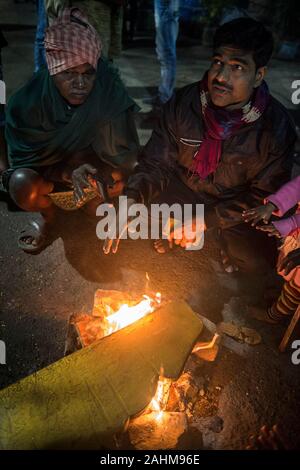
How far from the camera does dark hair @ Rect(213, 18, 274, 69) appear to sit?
7.38ft

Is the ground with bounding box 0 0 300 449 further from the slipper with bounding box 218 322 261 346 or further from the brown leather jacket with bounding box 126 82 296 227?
the brown leather jacket with bounding box 126 82 296 227

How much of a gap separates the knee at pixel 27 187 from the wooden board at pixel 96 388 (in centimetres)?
162

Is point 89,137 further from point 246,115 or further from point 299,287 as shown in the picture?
point 299,287

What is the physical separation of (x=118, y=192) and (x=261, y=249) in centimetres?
155

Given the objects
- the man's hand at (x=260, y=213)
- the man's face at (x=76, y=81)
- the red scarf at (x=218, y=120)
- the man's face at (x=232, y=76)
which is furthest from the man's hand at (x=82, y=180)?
the man's hand at (x=260, y=213)

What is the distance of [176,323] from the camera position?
2287 millimetres

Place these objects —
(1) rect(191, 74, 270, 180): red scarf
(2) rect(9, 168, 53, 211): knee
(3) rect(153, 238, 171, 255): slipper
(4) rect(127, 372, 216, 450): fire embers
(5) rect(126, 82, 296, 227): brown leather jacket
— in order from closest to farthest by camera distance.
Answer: (4) rect(127, 372, 216, 450): fire embers
(1) rect(191, 74, 270, 180): red scarf
(5) rect(126, 82, 296, 227): brown leather jacket
(2) rect(9, 168, 53, 211): knee
(3) rect(153, 238, 171, 255): slipper

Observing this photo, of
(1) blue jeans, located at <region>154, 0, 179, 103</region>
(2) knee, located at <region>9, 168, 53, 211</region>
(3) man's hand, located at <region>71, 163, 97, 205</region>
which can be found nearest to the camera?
(3) man's hand, located at <region>71, 163, 97, 205</region>

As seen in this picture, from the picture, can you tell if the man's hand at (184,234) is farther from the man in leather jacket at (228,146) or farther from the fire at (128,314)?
the fire at (128,314)

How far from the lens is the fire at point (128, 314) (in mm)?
2387

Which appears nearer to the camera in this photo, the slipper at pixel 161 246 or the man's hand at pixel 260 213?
the man's hand at pixel 260 213

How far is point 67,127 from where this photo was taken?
121 inches

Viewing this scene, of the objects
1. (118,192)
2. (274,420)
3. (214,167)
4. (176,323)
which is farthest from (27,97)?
(274,420)

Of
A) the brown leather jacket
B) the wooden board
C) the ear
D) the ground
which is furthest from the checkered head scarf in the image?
the wooden board
